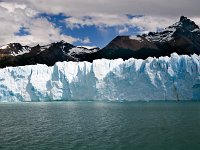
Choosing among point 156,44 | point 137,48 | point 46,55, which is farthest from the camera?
point 46,55

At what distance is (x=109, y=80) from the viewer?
9331 centimetres

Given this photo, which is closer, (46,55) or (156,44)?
(156,44)

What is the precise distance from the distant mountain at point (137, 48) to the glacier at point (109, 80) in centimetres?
5128

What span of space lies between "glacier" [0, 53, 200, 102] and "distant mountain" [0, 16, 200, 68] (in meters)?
51.3

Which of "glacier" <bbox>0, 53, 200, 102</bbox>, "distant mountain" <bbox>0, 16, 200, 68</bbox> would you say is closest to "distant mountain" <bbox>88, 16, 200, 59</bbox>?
"distant mountain" <bbox>0, 16, 200, 68</bbox>

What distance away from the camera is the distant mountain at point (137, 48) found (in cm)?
14838

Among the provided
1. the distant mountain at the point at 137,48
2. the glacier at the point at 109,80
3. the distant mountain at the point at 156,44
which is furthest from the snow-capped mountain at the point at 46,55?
the glacier at the point at 109,80

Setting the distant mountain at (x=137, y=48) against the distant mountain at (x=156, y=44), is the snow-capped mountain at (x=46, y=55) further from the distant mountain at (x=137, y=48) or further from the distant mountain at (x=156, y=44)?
the distant mountain at (x=156, y=44)

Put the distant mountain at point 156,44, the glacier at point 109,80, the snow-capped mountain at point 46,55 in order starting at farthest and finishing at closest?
1. the snow-capped mountain at point 46,55
2. the distant mountain at point 156,44
3. the glacier at point 109,80

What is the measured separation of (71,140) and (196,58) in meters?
65.1

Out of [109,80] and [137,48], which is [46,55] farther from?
[109,80]

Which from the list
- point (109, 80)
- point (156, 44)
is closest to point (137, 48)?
point (156, 44)

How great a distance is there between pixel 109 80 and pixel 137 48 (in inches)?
Answer: 2262

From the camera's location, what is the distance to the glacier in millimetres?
88125
